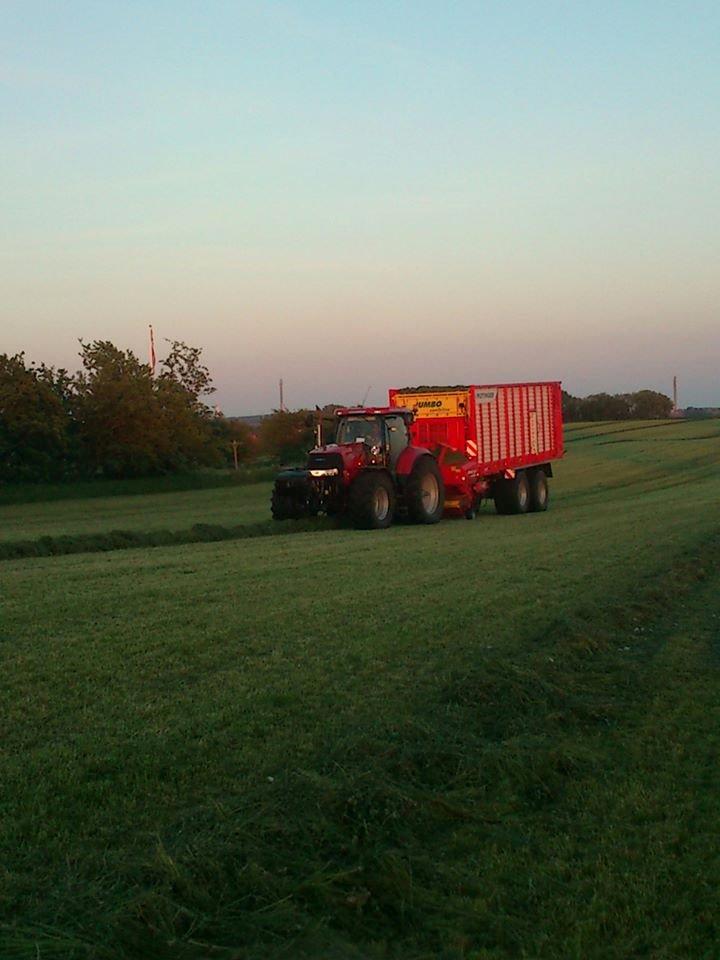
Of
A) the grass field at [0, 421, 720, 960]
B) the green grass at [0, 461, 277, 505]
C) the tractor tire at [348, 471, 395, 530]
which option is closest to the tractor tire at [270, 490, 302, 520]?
the tractor tire at [348, 471, 395, 530]

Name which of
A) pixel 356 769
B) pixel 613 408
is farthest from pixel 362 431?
pixel 613 408

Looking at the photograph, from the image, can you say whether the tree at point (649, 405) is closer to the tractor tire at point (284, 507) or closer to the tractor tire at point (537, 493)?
the tractor tire at point (537, 493)

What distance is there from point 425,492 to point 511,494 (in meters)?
4.35

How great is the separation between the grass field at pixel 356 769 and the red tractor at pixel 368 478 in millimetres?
8929

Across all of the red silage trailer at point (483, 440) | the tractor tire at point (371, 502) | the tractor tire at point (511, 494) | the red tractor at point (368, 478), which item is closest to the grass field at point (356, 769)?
the tractor tire at point (371, 502)

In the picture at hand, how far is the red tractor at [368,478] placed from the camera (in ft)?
72.4

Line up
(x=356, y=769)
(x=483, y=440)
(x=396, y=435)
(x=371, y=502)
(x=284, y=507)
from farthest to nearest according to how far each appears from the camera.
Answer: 1. (x=483, y=440)
2. (x=396, y=435)
3. (x=284, y=507)
4. (x=371, y=502)
5. (x=356, y=769)

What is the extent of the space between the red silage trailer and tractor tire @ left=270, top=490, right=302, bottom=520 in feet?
11.4

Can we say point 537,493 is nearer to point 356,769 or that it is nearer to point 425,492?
point 425,492

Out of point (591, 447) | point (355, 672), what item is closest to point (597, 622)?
point (355, 672)

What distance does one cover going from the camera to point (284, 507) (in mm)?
22672

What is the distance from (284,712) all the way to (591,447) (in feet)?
170

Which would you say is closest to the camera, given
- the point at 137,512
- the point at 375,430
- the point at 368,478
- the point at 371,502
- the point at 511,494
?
the point at 371,502

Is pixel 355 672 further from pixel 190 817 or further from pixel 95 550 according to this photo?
pixel 95 550
